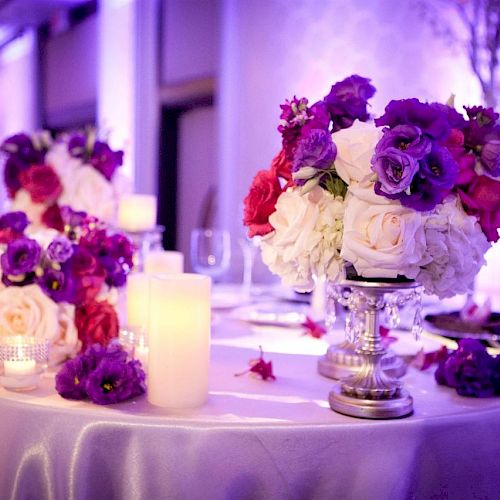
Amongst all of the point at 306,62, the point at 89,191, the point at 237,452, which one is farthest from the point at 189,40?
the point at 237,452

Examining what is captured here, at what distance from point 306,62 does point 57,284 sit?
11.1 feet

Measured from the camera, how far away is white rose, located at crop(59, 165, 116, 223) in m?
2.35

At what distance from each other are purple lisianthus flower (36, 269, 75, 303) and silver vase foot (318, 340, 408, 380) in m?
0.55

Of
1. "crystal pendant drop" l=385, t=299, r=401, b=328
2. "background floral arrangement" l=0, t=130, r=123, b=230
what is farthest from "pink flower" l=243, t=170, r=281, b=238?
"background floral arrangement" l=0, t=130, r=123, b=230

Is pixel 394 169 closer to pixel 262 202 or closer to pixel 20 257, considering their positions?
pixel 262 202

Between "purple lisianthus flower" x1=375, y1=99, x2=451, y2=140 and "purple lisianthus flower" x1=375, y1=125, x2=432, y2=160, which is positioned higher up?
"purple lisianthus flower" x1=375, y1=99, x2=451, y2=140

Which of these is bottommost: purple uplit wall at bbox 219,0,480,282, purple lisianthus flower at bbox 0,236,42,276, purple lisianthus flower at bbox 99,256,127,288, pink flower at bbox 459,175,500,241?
purple lisianthus flower at bbox 99,256,127,288

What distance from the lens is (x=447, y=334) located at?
5.93 feet

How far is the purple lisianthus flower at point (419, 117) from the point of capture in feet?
3.57

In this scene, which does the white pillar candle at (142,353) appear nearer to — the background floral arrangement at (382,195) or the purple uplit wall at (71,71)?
the background floral arrangement at (382,195)

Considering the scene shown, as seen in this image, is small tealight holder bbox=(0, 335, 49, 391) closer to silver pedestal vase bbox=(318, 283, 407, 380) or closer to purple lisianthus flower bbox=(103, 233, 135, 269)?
purple lisianthus flower bbox=(103, 233, 135, 269)

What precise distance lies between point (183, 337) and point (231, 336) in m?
0.61

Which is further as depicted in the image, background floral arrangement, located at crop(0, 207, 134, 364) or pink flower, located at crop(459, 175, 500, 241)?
background floral arrangement, located at crop(0, 207, 134, 364)

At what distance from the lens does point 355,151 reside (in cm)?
112
